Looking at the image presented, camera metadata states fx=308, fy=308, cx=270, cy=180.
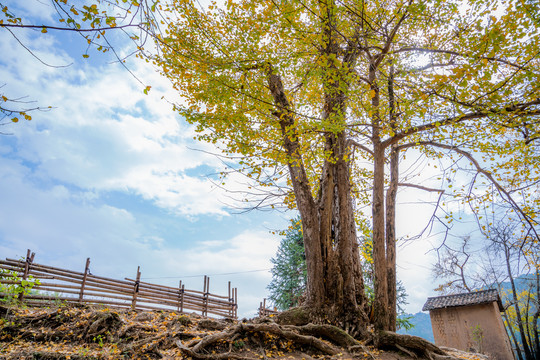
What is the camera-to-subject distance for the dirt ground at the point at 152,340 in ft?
15.9

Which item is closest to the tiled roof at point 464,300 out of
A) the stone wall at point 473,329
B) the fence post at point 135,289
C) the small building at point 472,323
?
the small building at point 472,323

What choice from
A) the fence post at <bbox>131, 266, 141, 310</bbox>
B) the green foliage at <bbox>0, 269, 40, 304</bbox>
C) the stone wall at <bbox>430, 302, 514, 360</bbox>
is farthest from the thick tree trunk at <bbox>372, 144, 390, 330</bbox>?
the stone wall at <bbox>430, 302, 514, 360</bbox>

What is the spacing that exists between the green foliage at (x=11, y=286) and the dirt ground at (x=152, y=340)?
3.05 ft

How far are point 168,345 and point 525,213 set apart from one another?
805cm

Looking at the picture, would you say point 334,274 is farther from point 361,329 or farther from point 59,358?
point 59,358

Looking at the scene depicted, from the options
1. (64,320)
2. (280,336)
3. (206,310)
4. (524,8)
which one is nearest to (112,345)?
(64,320)

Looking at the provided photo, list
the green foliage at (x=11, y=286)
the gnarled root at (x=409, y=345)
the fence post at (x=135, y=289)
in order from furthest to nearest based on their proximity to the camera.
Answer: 1. the fence post at (x=135, y=289)
2. the green foliage at (x=11, y=286)
3. the gnarled root at (x=409, y=345)

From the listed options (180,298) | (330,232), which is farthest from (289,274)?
(330,232)

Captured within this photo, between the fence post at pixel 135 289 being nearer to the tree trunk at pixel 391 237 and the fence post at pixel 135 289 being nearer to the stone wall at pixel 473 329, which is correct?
the tree trunk at pixel 391 237

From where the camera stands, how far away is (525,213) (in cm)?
705

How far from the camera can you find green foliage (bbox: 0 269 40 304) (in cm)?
760

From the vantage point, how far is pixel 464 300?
47.6 ft

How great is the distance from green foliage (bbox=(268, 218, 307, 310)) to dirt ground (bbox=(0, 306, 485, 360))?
428 inches

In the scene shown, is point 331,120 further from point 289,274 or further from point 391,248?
point 289,274
